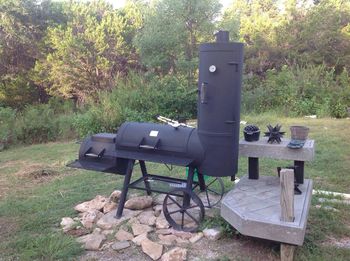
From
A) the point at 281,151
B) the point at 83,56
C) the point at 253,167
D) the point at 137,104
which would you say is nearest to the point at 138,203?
the point at 253,167

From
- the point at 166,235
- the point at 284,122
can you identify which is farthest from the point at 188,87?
the point at 166,235

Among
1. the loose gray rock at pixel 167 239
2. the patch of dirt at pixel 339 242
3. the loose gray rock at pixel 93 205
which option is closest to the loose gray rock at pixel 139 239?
the loose gray rock at pixel 167 239

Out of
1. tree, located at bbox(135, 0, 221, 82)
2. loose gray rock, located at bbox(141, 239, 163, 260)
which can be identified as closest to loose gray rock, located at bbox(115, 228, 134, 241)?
loose gray rock, located at bbox(141, 239, 163, 260)

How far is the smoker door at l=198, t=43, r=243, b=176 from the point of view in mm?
2893

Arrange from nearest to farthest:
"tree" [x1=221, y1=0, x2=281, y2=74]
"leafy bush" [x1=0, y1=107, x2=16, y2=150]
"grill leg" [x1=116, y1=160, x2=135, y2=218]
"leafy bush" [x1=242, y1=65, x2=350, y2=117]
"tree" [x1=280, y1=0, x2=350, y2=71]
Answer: "grill leg" [x1=116, y1=160, x2=135, y2=218] → "leafy bush" [x1=0, y1=107, x2=16, y2=150] → "leafy bush" [x1=242, y1=65, x2=350, y2=117] → "tree" [x1=280, y1=0, x2=350, y2=71] → "tree" [x1=221, y1=0, x2=281, y2=74]

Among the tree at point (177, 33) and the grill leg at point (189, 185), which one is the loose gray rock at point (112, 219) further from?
the tree at point (177, 33)

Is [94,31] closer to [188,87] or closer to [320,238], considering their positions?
[188,87]

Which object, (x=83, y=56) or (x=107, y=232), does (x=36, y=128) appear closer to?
(x=83, y=56)

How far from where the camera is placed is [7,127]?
903 centimetres

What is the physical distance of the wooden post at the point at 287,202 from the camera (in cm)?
249

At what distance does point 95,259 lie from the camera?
2.75 metres

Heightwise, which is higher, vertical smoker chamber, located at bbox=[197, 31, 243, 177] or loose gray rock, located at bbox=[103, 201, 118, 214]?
vertical smoker chamber, located at bbox=[197, 31, 243, 177]

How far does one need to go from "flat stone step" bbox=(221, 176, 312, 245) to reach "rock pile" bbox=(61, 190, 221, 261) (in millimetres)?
318

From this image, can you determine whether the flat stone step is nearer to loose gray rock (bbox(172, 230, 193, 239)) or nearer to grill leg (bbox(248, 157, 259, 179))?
grill leg (bbox(248, 157, 259, 179))
